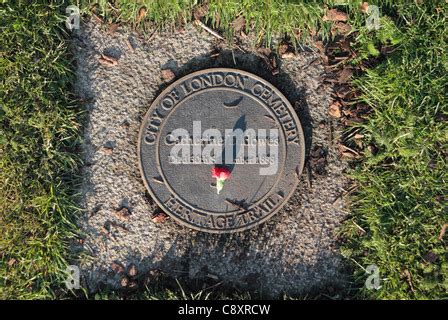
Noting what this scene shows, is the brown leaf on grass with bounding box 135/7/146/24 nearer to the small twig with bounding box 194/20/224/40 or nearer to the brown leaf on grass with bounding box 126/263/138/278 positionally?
the small twig with bounding box 194/20/224/40

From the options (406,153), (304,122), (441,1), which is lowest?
(406,153)

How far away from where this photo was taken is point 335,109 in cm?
374

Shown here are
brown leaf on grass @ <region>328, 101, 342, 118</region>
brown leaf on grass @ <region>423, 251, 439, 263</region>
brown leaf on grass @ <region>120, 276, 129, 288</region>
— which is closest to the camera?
brown leaf on grass @ <region>423, 251, 439, 263</region>

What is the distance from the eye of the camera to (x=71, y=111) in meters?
3.68

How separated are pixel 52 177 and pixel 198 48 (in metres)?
1.51

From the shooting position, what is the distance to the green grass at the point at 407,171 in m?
3.53

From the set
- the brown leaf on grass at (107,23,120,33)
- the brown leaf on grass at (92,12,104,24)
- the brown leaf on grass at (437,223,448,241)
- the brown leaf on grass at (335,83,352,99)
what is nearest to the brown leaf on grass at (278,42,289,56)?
the brown leaf on grass at (335,83,352,99)

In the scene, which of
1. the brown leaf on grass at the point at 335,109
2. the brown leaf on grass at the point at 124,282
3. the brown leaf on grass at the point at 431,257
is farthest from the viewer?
the brown leaf on grass at the point at 335,109

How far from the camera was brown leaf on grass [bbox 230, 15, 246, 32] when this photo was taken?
375 centimetres

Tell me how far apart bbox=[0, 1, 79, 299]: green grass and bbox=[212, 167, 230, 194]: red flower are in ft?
3.56

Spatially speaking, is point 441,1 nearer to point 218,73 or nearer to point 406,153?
point 406,153

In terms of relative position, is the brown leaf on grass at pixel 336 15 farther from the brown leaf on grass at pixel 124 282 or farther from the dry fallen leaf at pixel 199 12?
the brown leaf on grass at pixel 124 282

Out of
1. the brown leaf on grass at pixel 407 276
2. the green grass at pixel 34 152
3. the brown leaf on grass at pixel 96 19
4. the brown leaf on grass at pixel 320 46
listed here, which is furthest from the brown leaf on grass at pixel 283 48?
the brown leaf on grass at pixel 407 276
